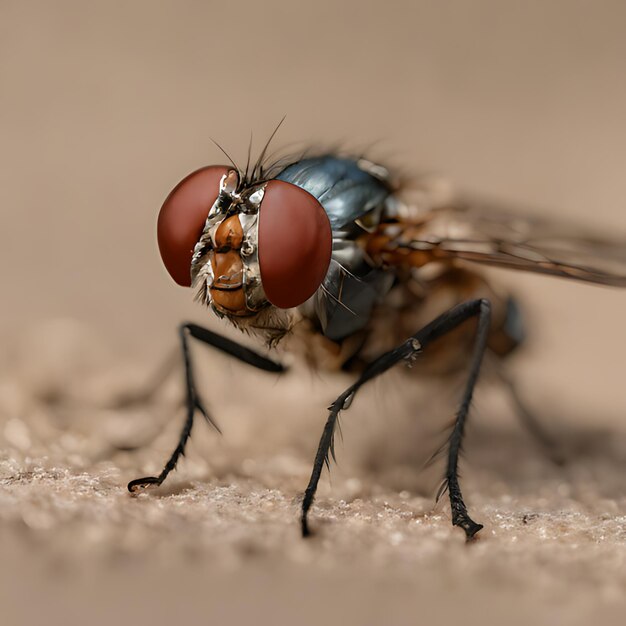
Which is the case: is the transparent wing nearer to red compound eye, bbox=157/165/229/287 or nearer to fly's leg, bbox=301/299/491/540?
fly's leg, bbox=301/299/491/540

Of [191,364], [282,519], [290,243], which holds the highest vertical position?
[290,243]

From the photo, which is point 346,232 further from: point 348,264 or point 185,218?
point 185,218

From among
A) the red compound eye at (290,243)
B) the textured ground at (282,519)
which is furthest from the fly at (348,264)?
the textured ground at (282,519)

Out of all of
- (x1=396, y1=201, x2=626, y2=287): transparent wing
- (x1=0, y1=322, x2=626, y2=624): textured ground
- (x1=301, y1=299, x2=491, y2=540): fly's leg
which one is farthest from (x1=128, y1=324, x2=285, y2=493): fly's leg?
(x1=396, y1=201, x2=626, y2=287): transparent wing

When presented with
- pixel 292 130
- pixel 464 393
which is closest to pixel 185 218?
pixel 464 393

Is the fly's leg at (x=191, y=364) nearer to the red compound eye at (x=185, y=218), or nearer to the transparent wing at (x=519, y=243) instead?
the red compound eye at (x=185, y=218)

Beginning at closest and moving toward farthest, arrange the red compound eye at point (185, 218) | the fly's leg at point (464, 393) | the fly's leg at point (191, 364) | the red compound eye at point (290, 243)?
the red compound eye at point (290, 243) < the fly's leg at point (464, 393) < the red compound eye at point (185, 218) < the fly's leg at point (191, 364)

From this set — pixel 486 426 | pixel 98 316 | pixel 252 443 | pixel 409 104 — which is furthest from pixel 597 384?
pixel 409 104
